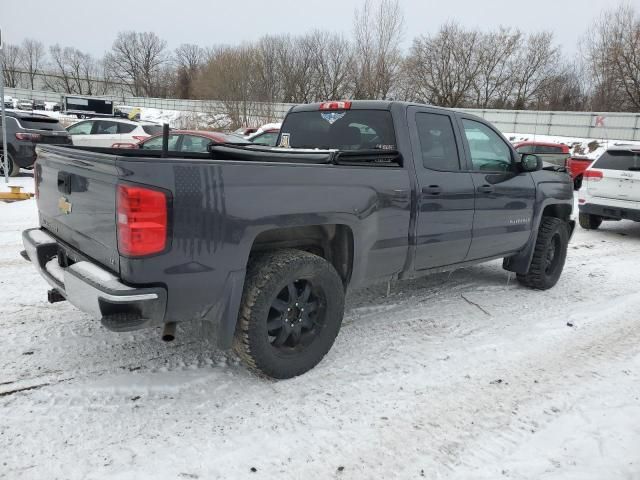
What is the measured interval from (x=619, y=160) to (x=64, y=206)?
925 centimetres

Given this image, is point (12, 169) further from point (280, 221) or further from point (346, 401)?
point (346, 401)

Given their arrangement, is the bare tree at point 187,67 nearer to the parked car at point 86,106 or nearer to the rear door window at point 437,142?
the parked car at point 86,106

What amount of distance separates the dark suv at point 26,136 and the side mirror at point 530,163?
1111 cm

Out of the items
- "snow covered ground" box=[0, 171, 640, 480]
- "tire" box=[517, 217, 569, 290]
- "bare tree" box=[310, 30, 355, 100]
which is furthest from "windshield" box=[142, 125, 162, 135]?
"bare tree" box=[310, 30, 355, 100]

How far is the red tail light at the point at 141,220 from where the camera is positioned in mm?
2355

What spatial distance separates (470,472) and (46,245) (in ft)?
9.47

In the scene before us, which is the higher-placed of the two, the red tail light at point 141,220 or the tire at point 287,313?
the red tail light at point 141,220

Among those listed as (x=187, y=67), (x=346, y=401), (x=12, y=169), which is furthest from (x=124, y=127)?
(x=187, y=67)

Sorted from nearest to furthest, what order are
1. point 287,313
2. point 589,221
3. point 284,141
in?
point 287,313
point 284,141
point 589,221

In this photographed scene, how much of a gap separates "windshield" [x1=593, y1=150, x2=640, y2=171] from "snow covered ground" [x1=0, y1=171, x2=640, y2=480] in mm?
5337

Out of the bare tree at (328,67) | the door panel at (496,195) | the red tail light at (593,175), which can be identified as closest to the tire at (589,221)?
the red tail light at (593,175)

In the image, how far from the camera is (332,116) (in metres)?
4.26

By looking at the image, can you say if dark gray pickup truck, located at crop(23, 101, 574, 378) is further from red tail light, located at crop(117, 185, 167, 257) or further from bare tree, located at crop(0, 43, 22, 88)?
bare tree, located at crop(0, 43, 22, 88)

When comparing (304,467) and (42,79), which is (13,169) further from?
(42,79)
